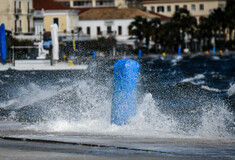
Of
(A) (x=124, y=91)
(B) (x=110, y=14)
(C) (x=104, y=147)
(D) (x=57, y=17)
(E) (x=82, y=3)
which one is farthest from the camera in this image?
(E) (x=82, y=3)

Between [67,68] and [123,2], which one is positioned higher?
[123,2]

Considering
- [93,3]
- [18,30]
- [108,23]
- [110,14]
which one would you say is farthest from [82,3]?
[18,30]

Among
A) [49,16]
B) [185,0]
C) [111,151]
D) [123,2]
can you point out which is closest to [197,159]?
[111,151]

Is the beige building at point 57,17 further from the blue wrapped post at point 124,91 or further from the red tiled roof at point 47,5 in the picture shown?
the blue wrapped post at point 124,91

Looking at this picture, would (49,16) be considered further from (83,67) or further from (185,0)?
(83,67)

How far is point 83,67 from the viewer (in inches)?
1457

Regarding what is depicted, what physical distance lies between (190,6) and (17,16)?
61.7 m

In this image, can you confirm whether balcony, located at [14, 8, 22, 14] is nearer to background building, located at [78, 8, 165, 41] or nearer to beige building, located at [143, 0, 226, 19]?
background building, located at [78, 8, 165, 41]

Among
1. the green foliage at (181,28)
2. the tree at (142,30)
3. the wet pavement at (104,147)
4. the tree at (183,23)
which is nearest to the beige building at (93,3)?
the green foliage at (181,28)

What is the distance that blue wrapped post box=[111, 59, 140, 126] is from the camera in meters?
10.3

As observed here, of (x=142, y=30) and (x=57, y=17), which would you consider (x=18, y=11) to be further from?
(x=142, y=30)

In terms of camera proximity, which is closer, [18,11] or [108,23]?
[18,11]

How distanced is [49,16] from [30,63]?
56.8 meters

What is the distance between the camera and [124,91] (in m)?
10.4
